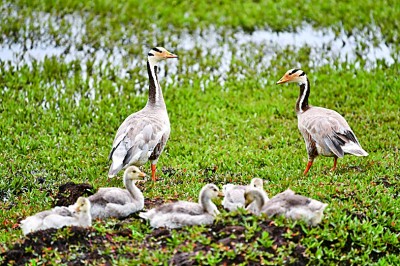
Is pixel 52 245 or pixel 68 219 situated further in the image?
pixel 68 219

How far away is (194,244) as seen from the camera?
903 cm

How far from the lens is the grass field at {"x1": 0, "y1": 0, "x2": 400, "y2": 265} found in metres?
9.25

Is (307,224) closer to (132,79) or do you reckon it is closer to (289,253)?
(289,253)

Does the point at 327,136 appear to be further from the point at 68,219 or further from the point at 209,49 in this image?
the point at 209,49

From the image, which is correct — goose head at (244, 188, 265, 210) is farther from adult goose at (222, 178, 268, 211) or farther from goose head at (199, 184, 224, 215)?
goose head at (199, 184, 224, 215)

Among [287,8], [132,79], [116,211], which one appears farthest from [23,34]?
[116,211]

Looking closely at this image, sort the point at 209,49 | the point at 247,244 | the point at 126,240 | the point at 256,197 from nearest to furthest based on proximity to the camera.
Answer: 1. the point at 247,244
2. the point at 126,240
3. the point at 256,197
4. the point at 209,49

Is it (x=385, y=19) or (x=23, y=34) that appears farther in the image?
(x=385, y=19)

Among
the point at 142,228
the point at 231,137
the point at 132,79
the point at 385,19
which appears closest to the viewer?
the point at 142,228

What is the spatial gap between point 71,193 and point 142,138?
169 cm

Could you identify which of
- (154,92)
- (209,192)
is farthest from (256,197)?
(154,92)

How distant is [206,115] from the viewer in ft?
53.9

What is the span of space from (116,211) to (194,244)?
130 centimetres

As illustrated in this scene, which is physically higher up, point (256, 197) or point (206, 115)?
point (256, 197)
